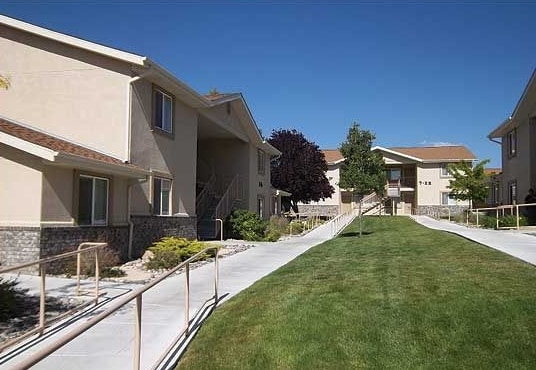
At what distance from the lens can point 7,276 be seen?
457 inches

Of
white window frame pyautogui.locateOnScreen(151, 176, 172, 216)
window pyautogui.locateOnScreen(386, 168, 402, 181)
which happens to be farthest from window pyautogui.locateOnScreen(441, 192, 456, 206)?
white window frame pyautogui.locateOnScreen(151, 176, 172, 216)

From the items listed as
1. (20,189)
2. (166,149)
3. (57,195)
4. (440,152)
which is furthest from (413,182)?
(20,189)

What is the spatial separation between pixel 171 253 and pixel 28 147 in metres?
4.54

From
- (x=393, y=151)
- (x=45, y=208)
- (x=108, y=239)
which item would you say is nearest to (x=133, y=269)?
(x=108, y=239)

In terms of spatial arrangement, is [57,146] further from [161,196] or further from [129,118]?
[161,196]

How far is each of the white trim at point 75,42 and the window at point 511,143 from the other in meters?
24.1

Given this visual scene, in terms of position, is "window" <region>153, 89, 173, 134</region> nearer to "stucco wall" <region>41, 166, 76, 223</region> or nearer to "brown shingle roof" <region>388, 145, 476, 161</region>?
"stucco wall" <region>41, 166, 76, 223</region>

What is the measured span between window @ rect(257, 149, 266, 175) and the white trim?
17164 millimetres

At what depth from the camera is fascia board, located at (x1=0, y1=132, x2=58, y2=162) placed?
1262cm

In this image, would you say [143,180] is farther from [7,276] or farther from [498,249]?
[498,249]

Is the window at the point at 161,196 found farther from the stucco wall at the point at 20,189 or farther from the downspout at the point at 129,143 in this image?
the stucco wall at the point at 20,189

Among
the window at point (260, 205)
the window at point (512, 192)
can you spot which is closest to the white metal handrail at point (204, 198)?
the window at point (260, 205)

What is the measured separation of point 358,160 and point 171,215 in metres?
10.8

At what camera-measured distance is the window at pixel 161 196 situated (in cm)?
1894
